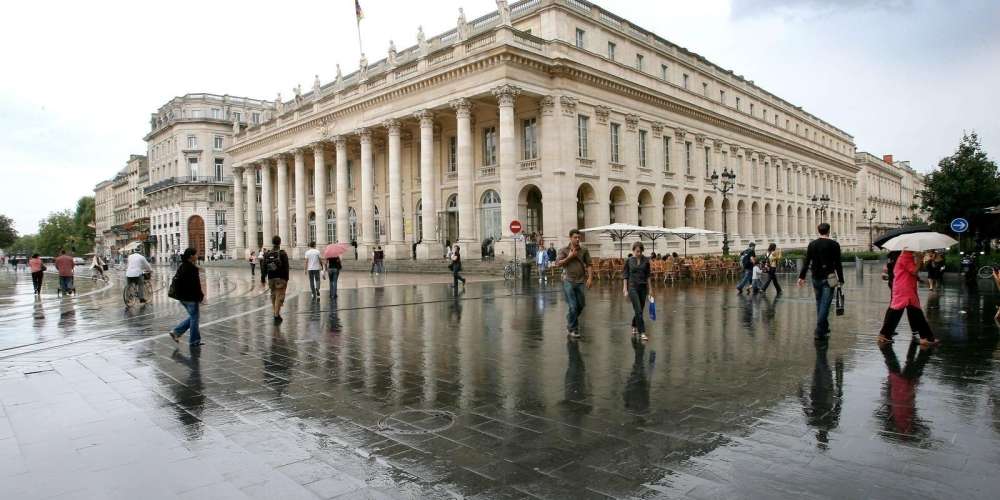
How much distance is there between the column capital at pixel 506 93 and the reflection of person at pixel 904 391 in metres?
23.4

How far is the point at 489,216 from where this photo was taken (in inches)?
1363

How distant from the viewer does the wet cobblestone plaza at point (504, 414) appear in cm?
372

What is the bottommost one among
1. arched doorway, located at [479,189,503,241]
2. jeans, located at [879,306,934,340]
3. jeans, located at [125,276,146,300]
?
jeans, located at [879,306,934,340]

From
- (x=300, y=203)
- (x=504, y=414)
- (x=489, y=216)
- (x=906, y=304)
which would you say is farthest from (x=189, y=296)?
(x=300, y=203)

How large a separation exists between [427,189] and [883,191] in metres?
80.5

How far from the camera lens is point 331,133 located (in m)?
41.1

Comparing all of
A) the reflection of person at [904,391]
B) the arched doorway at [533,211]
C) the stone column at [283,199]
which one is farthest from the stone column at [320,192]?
the reflection of person at [904,391]

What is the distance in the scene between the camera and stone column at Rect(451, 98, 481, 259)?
31375 mm

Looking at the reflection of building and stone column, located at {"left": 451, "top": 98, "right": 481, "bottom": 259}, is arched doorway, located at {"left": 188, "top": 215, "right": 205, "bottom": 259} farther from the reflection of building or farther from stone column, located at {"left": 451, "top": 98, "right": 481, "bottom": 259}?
the reflection of building

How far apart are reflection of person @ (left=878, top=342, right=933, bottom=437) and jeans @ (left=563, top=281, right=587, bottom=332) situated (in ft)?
13.6

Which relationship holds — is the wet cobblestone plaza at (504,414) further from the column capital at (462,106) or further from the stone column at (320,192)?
the stone column at (320,192)

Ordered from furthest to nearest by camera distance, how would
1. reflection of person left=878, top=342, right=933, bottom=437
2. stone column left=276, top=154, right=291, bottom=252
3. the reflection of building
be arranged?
the reflection of building → stone column left=276, top=154, right=291, bottom=252 → reflection of person left=878, top=342, right=933, bottom=437

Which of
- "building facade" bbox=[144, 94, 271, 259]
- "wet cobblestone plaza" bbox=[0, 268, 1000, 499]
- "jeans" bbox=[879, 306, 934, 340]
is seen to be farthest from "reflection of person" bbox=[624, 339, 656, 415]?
"building facade" bbox=[144, 94, 271, 259]

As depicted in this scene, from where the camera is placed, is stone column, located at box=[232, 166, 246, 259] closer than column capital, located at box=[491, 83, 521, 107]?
No
